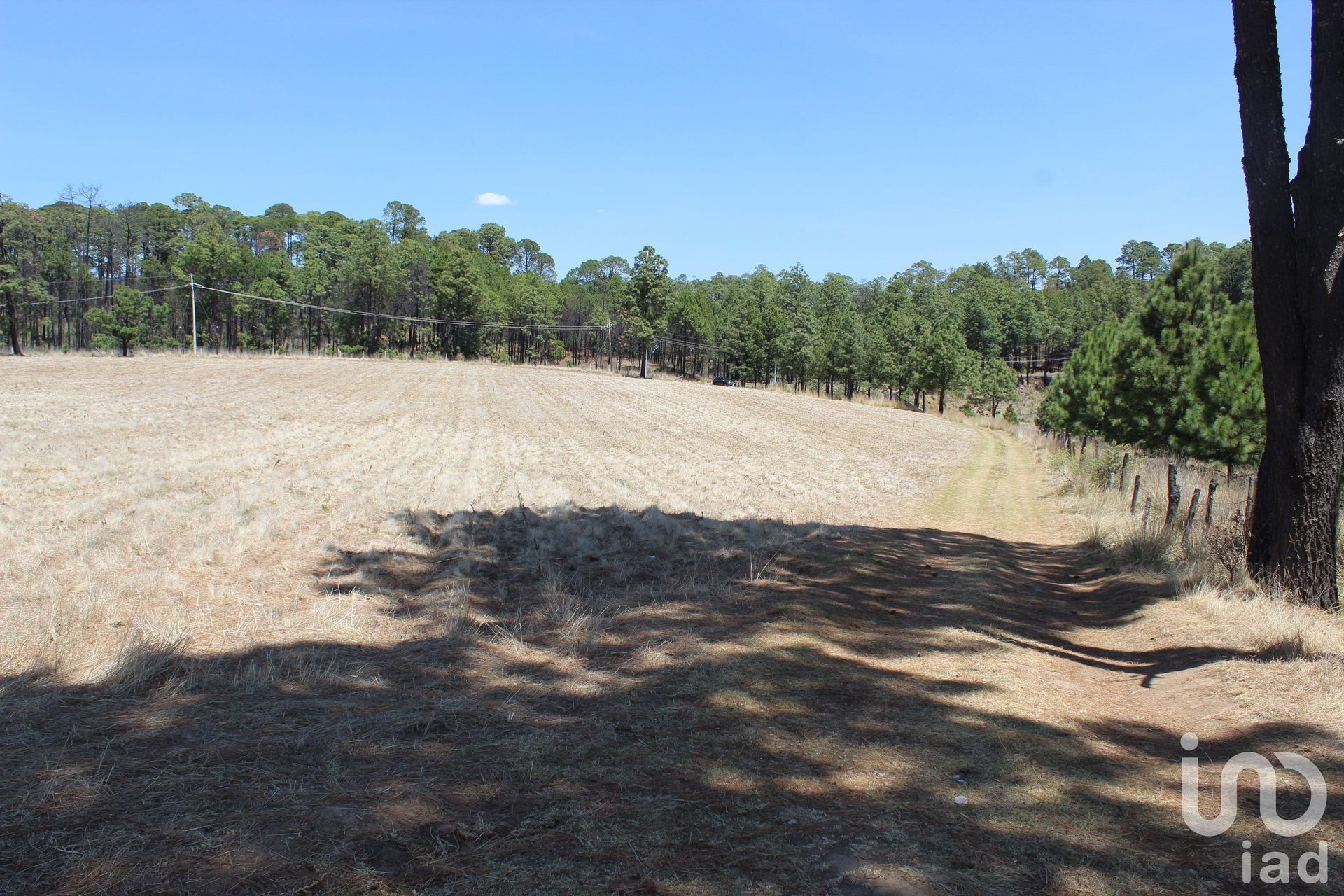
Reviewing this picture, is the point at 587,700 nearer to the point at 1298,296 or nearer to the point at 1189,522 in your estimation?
the point at 1298,296

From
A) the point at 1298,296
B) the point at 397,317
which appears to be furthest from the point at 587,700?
the point at 397,317

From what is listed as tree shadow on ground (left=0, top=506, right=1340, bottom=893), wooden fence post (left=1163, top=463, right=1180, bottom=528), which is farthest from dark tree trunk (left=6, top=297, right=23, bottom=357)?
wooden fence post (left=1163, top=463, right=1180, bottom=528)

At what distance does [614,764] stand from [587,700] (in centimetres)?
104

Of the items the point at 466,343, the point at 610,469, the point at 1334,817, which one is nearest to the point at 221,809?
the point at 1334,817

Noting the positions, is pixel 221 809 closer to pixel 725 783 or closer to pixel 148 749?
pixel 148 749

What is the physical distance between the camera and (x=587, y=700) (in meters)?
5.25

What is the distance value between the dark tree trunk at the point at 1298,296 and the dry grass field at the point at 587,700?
1.27m

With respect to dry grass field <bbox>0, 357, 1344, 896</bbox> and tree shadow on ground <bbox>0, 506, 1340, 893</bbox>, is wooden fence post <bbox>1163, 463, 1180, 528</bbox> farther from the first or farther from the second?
tree shadow on ground <bbox>0, 506, 1340, 893</bbox>

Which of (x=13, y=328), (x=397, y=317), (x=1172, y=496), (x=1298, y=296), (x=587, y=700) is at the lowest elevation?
(x=587, y=700)

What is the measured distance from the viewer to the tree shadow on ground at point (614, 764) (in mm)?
3213

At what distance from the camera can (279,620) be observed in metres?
7.14

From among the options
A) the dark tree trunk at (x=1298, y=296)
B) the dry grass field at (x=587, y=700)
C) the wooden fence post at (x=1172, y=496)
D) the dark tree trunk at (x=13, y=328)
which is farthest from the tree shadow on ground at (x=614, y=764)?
the dark tree trunk at (x=13, y=328)

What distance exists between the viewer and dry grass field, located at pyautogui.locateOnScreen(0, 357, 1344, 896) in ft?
10.9

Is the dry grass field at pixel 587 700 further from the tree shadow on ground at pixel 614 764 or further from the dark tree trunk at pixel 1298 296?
the dark tree trunk at pixel 1298 296
